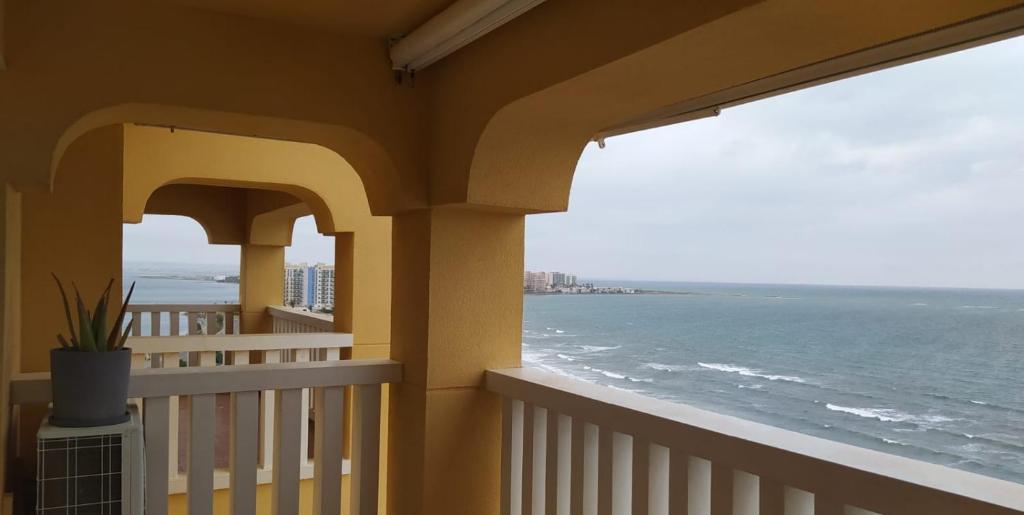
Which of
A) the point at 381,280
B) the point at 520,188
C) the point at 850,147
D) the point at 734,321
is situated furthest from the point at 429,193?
the point at 381,280

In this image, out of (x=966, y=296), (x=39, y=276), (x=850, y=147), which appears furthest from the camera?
(x=39, y=276)

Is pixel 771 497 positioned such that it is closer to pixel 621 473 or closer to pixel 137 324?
pixel 621 473

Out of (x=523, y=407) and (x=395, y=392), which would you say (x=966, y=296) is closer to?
(x=523, y=407)

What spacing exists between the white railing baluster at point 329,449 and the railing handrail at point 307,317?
2.50m

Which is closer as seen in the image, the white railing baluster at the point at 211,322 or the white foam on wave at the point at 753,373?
the white foam on wave at the point at 753,373

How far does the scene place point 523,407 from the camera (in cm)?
262

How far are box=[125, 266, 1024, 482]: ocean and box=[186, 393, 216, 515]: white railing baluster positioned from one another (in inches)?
47.2

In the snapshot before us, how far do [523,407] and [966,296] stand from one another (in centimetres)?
142

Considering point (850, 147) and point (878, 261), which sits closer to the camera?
point (878, 261)

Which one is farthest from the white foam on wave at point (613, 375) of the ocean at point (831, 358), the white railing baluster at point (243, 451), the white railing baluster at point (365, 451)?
the white railing baluster at point (243, 451)

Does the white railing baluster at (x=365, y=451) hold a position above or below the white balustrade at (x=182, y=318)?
below

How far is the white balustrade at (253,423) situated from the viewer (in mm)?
2521

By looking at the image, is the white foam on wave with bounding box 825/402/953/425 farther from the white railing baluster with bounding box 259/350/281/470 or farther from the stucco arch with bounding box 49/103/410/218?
the white railing baluster with bounding box 259/350/281/470

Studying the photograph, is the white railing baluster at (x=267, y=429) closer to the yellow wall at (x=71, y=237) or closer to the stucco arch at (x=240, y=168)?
the stucco arch at (x=240, y=168)
